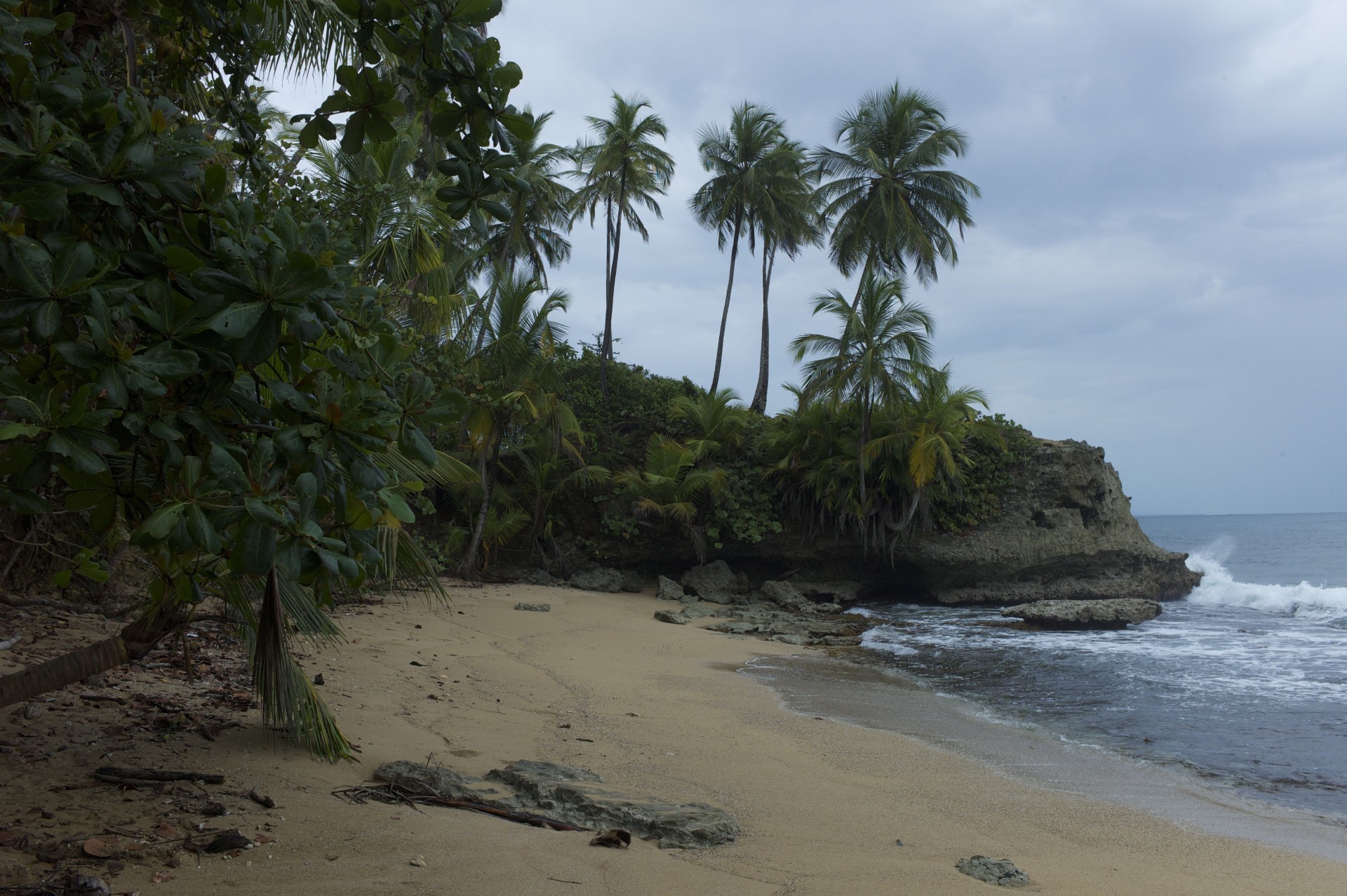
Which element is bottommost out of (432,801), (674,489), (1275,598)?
(432,801)

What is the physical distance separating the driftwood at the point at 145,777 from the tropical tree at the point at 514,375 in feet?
35.8

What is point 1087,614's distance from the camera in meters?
13.9

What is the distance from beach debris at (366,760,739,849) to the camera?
133 inches

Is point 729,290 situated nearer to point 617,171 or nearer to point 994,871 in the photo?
point 617,171

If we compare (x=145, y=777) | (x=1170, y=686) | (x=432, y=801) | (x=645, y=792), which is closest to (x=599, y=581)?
(x=1170, y=686)

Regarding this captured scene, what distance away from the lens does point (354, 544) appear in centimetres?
200

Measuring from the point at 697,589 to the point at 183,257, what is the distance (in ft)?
49.7

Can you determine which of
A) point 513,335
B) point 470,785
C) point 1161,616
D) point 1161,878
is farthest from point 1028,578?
point 470,785

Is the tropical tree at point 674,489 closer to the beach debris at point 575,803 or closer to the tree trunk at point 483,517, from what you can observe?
the tree trunk at point 483,517

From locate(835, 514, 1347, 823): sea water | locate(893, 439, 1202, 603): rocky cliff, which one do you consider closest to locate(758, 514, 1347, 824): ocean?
locate(835, 514, 1347, 823): sea water

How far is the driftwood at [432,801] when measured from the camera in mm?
3293

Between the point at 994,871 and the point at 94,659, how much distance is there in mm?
3702

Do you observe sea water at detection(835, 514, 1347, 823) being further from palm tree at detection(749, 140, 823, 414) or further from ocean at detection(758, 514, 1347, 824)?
palm tree at detection(749, 140, 823, 414)

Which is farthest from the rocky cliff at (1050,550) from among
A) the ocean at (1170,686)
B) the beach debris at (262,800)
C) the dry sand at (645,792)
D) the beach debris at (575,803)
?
the beach debris at (262,800)
